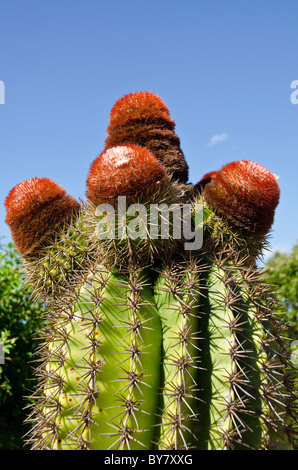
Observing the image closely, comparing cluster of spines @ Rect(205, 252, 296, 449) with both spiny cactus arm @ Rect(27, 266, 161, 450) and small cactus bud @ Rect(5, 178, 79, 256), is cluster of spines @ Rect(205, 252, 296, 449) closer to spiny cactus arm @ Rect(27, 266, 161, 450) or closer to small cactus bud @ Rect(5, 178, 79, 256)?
spiny cactus arm @ Rect(27, 266, 161, 450)

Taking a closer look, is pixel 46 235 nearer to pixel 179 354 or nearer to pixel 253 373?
pixel 179 354

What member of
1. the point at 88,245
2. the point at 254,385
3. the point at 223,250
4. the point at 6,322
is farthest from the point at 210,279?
the point at 6,322

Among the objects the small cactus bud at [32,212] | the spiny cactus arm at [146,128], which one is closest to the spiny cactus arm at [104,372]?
the small cactus bud at [32,212]

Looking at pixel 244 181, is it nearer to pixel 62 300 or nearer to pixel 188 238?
pixel 188 238

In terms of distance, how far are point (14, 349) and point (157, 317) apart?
9.96ft

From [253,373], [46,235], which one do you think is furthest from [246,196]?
[46,235]

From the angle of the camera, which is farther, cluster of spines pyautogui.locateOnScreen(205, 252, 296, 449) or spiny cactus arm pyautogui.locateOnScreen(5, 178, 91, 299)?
spiny cactus arm pyautogui.locateOnScreen(5, 178, 91, 299)

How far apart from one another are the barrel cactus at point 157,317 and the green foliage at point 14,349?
228 cm

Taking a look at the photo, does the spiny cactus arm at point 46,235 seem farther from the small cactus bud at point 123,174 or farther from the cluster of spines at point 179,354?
the cluster of spines at point 179,354

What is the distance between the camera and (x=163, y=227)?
1.77 m

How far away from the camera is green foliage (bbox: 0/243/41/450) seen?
4.05 m

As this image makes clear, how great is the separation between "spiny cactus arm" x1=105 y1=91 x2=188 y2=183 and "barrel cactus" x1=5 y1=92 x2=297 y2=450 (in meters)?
0.03

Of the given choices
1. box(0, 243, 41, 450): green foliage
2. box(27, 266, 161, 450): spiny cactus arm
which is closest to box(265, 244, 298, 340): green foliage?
box(0, 243, 41, 450): green foliage

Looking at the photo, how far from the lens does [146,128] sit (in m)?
2.09
